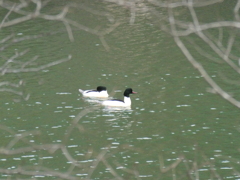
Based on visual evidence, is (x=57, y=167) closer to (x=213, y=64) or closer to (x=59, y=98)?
(x=59, y=98)

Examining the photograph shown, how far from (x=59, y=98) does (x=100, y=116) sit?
2.35 m

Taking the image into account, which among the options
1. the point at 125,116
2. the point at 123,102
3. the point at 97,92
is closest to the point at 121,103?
the point at 123,102

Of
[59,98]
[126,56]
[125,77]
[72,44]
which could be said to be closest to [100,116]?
[59,98]

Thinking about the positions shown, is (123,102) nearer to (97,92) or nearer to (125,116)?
(125,116)

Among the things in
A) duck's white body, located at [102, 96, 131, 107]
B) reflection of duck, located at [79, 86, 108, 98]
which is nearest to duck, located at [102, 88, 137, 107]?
duck's white body, located at [102, 96, 131, 107]

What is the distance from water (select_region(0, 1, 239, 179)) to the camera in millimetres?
15672

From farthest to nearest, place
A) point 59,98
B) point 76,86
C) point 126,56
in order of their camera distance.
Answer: point 126,56 → point 76,86 → point 59,98

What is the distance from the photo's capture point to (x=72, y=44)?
103ft

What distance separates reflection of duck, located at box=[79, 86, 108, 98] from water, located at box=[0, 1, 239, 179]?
28 centimetres

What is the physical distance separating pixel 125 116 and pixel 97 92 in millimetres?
2554

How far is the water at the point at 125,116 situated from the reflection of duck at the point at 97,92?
0.93 ft

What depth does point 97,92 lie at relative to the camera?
22.6 meters

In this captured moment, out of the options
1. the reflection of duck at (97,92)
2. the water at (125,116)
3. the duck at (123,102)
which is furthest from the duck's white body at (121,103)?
the reflection of duck at (97,92)

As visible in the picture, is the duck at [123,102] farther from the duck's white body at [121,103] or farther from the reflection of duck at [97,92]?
the reflection of duck at [97,92]
